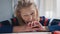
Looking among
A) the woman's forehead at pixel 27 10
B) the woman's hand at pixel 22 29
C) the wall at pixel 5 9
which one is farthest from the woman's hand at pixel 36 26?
the wall at pixel 5 9

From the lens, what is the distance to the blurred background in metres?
1.58

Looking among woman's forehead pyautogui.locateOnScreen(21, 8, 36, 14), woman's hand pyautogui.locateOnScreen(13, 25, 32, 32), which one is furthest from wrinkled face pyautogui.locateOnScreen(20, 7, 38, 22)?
woman's hand pyautogui.locateOnScreen(13, 25, 32, 32)

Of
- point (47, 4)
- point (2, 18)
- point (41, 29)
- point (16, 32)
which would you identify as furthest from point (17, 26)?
point (47, 4)

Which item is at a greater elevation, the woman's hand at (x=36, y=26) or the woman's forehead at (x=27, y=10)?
the woman's forehead at (x=27, y=10)

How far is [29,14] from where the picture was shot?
1602 mm

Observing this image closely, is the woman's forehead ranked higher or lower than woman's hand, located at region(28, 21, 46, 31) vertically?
higher

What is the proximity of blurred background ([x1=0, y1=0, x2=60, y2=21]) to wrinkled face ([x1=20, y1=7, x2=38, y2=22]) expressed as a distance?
8 centimetres

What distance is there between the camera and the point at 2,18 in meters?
1.59

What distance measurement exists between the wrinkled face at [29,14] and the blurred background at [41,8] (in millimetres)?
83

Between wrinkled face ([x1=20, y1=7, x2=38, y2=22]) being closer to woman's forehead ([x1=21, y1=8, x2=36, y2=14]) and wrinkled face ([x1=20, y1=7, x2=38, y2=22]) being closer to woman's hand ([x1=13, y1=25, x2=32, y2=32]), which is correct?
woman's forehead ([x1=21, y1=8, x2=36, y2=14])

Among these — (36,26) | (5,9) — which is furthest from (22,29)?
(5,9)

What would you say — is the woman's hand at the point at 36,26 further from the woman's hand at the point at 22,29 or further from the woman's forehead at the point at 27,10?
the woman's forehead at the point at 27,10

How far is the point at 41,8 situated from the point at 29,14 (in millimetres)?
191

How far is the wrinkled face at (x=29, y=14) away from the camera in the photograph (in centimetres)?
160
